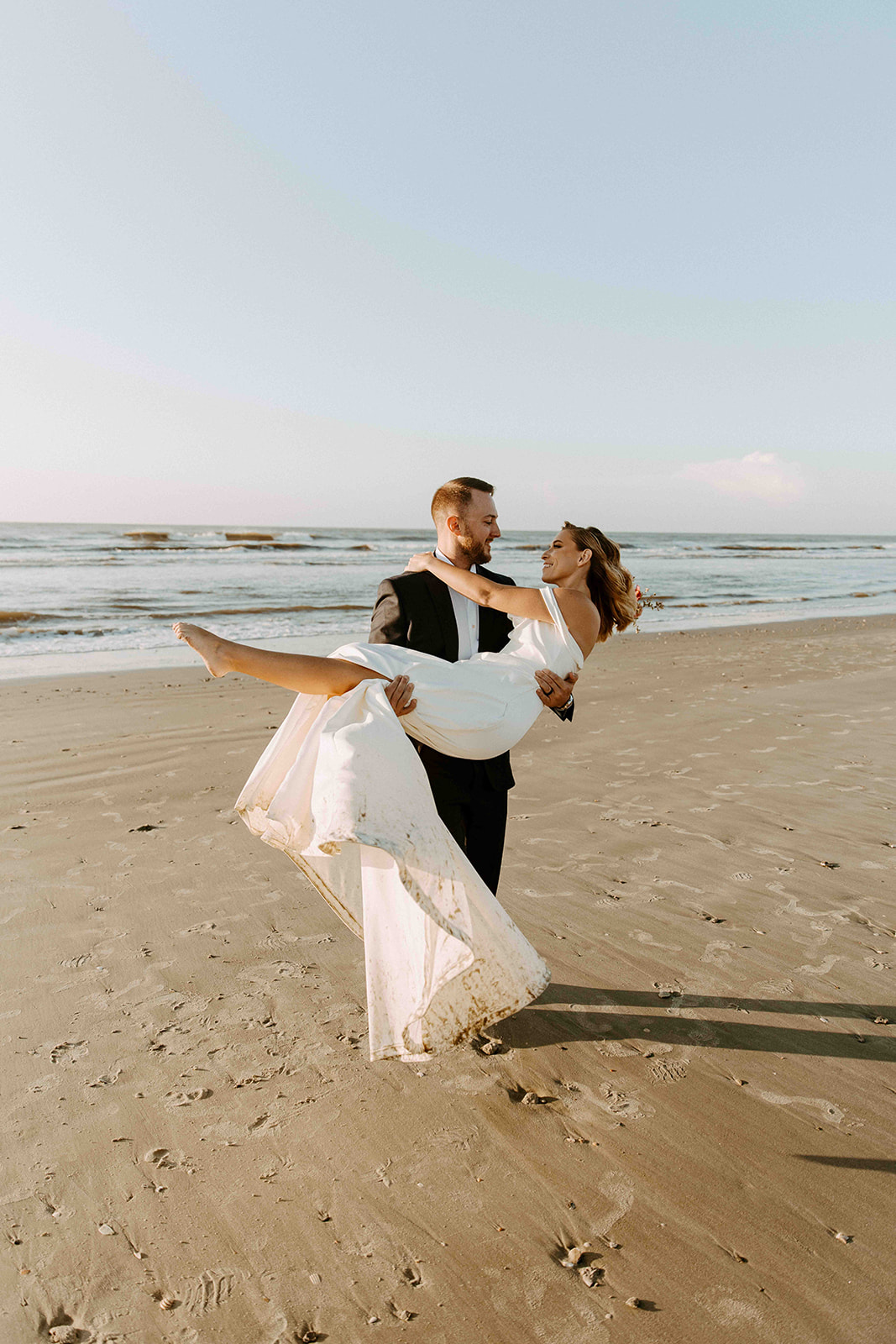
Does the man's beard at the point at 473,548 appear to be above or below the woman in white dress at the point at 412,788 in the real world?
above

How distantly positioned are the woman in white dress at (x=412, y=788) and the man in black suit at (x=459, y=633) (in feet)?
0.31

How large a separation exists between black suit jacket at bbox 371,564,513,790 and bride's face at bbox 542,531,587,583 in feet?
0.87

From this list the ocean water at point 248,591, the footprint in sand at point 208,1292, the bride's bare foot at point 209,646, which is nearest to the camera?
the footprint in sand at point 208,1292

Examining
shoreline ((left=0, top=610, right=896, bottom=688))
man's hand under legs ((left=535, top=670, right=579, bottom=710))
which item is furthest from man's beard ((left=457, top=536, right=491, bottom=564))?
shoreline ((left=0, top=610, right=896, bottom=688))

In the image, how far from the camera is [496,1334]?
1981mm

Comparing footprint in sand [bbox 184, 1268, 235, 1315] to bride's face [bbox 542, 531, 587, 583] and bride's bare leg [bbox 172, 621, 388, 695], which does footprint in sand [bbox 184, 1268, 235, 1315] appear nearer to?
bride's bare leg [bbox 172, 621, 388, 695]

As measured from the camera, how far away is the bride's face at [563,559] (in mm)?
3361

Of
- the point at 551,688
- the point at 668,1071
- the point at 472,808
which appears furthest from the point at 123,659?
the point at 668,1071

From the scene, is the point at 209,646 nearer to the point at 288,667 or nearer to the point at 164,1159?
the point at 288,667

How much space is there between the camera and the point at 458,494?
10.2ft

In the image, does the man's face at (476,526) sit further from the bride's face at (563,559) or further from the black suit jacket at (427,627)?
the bride's face at (563,559)

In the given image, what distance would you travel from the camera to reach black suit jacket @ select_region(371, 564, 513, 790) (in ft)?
10.6

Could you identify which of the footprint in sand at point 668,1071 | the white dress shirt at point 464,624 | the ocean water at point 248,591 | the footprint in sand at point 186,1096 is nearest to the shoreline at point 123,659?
the ocean water at point 248,591

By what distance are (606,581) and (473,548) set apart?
0.66 metres
